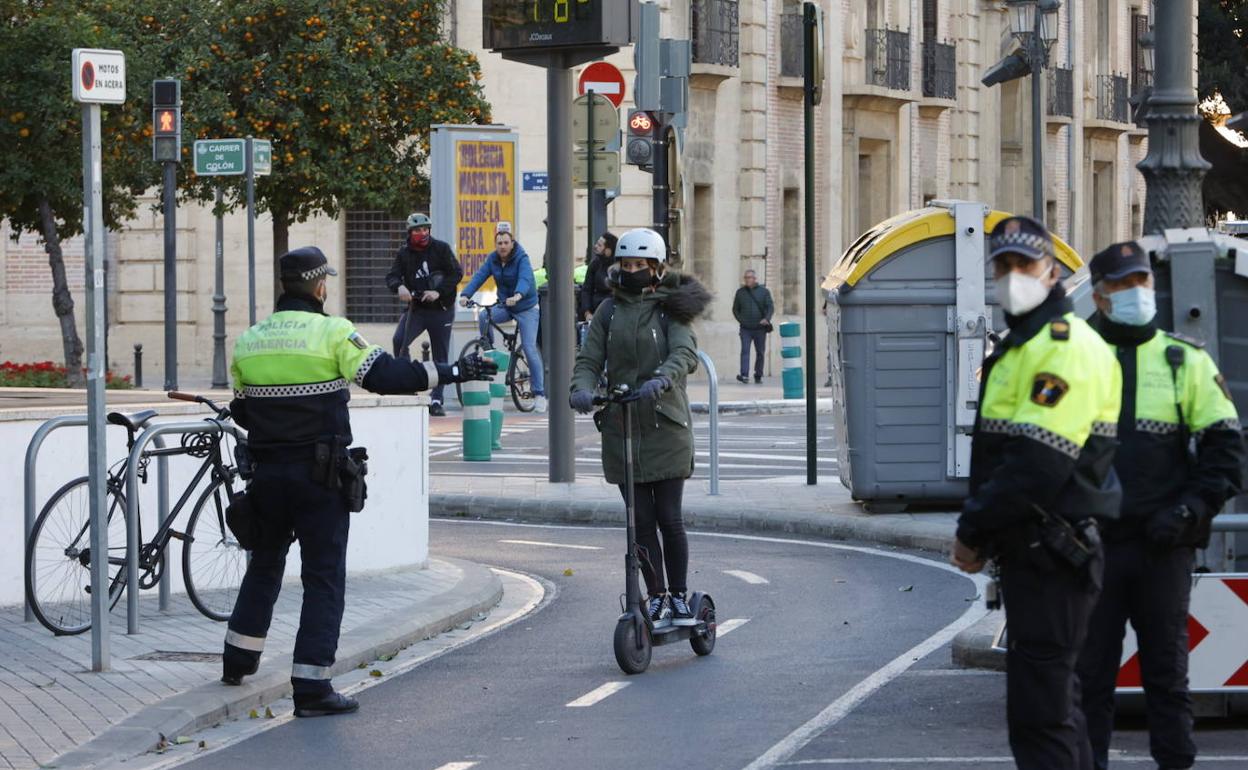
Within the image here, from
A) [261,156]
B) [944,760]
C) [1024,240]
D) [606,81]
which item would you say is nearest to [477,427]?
[606,81]

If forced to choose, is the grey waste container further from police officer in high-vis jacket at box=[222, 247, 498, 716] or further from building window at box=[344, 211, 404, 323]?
building window at box=[344, 211, 404, 323]

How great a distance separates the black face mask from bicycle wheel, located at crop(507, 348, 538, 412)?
50.1 ft

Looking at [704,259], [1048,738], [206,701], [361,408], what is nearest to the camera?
[1048,738]

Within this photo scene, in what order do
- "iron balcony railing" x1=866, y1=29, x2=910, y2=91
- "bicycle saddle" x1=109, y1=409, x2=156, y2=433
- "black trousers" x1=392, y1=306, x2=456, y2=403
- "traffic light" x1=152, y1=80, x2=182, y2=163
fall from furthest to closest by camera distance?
"iron balcony railing" x1=866, y1=29, x2=910, y2=91
"black trousers" x1=392, y1=306, x2=456, y2=403
"traffic light" x1=152, y1=80, x2=182, y2=163
"bicycle saddle" x1=109, y1=409, x2=156, y2=433

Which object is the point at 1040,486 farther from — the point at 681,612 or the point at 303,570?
the point at 681,612

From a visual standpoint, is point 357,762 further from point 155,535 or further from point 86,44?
point 86,44

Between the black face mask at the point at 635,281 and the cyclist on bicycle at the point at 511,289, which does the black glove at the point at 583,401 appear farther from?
the cyclist on bicycle at the point at 511,289

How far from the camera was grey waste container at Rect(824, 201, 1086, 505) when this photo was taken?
1564 centimetres

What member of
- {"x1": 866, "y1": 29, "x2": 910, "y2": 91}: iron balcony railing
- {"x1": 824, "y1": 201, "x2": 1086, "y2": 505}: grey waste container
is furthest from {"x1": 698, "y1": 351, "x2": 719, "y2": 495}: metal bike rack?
{"x1": 866, "y1": 29, "x2": 910, "y2": 91}: iron balcony railing

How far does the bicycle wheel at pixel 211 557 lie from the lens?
11344mm

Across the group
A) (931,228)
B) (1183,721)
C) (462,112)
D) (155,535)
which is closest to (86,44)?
(462,112)

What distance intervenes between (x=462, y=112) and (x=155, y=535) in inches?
893

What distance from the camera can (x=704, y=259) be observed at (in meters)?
38.8

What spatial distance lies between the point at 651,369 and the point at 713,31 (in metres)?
27.7
